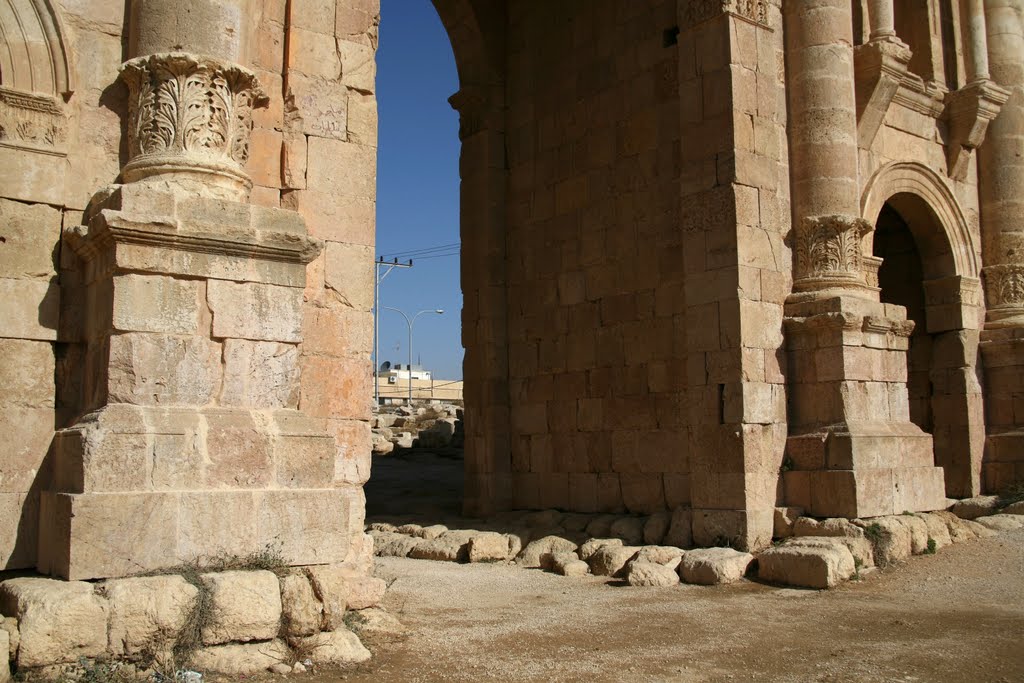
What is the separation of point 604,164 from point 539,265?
1.57m

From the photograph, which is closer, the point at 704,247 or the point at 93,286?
the point at 93,286

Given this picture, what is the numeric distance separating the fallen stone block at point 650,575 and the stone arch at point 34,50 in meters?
5.86

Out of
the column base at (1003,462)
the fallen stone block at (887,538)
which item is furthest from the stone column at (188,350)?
the column base at (1003,462)

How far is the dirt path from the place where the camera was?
213 inches

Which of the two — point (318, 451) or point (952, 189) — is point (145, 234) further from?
point (952, 189)

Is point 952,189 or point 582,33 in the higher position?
point 582,33

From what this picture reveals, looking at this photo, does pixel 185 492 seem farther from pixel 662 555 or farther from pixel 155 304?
pixel 662 555

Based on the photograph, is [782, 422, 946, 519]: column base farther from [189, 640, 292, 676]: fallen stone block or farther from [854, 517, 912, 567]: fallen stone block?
[189, 640, 292, 676]: fallen stone block

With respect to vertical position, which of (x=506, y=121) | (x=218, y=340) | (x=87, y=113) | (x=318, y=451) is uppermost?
(x=506, y=121)

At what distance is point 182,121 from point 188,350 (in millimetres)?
1335

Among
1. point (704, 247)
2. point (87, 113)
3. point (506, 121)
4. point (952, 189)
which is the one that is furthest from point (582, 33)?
point (87, 113)

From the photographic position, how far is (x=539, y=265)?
12.5m

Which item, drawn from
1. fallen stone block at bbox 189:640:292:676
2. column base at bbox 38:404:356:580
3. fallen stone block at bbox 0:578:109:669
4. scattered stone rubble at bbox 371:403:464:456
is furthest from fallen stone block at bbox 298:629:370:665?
scattered stone rubble at bbox 371:403:464:456

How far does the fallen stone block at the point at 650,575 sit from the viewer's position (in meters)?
8.47
